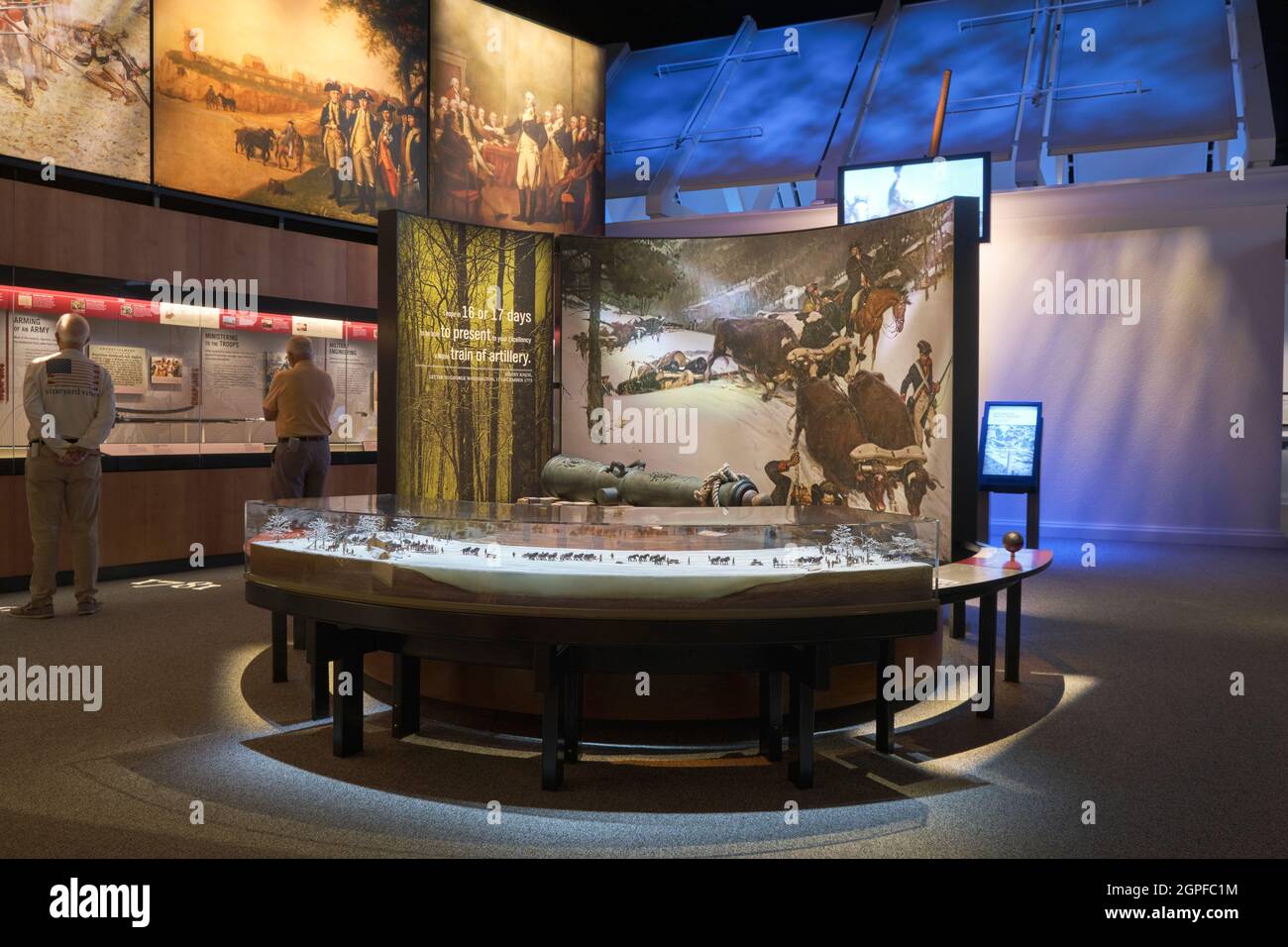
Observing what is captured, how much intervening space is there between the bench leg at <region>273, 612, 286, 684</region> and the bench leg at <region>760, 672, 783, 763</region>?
2567mm

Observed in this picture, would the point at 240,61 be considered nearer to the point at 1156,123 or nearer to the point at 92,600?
the point at 92,600

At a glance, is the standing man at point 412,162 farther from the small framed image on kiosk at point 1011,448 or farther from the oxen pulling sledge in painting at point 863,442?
the small framed image on kiosk at point 1011,448

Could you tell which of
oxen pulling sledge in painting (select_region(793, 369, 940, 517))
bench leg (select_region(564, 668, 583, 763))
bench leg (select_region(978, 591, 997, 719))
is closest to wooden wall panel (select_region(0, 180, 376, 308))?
oxen pulling sledge in painting (select_region(793, 369, 940, 517))

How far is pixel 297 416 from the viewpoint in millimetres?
8031

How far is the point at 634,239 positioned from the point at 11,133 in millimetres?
4879

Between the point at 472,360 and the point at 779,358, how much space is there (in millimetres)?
2303

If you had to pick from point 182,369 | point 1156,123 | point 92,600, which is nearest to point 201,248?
point 182,369

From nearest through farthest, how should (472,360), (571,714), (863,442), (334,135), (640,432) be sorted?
(571,714)
(863,442)
(472,360)
(640,432)
(334,135)

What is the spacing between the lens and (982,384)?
44.6 feet

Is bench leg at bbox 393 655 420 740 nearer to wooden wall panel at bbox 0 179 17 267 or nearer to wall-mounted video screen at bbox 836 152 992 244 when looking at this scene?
wooden wall panel at bbox 0 179 17 267

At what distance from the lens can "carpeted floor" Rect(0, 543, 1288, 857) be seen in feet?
11.0

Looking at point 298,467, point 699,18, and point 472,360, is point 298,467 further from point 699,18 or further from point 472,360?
point 699,18

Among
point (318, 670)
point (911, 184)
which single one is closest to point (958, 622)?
point (318, 670)

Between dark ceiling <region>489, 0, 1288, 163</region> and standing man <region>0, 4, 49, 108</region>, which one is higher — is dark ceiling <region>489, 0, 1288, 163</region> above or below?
above
